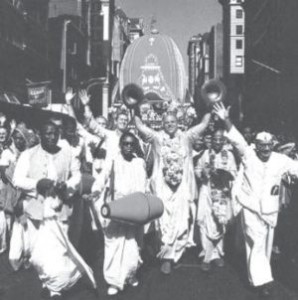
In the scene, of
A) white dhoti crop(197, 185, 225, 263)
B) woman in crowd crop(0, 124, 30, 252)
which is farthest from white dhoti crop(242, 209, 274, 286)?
woman in crowd crop(0, 124, 30, 252)

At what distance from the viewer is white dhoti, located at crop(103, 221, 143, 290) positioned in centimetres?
→ 594

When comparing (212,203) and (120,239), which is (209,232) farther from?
(120,239)

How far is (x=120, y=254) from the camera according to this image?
600 centimetres

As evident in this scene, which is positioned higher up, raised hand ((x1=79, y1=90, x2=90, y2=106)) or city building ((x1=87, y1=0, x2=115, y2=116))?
city building ((x1=87, y1=0, x2=115, y2=116))

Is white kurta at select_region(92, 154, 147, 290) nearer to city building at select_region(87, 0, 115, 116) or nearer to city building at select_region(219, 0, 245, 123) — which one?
city building at select_region(87, 0, 115, 116)

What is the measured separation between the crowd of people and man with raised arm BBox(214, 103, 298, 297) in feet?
0.04

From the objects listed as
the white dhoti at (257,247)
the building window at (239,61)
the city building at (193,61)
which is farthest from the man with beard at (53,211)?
the city building at (193,61)

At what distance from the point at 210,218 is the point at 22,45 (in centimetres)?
2271

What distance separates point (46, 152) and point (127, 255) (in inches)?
56.1

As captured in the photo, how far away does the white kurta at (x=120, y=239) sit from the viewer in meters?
5.96

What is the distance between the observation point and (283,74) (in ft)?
108

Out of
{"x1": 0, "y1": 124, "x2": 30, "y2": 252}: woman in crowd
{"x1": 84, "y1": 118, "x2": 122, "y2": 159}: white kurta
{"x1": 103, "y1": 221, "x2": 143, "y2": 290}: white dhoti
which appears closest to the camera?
{"x1": 103, "y1": 221, "x2": 143, "y2": 290}: white dhoti

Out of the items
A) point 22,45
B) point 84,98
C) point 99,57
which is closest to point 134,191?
point 84,98

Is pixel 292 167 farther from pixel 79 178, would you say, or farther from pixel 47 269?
pixel 47 269
